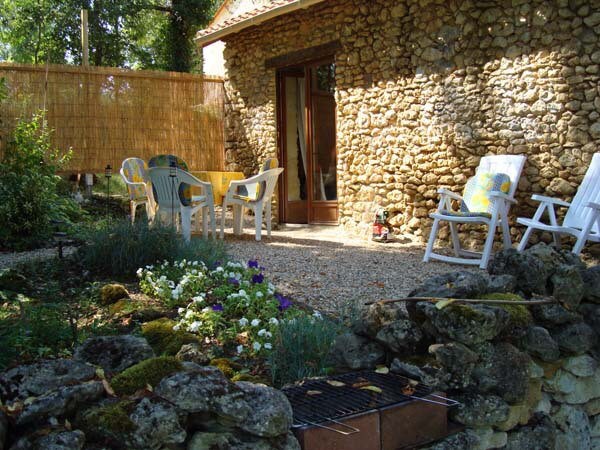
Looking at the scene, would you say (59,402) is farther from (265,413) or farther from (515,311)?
(515,311)

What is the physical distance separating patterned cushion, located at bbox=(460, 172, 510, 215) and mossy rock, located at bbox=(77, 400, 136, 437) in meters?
4.68

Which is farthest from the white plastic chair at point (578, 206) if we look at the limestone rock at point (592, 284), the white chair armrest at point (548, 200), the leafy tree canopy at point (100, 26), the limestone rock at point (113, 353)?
the leafy tree canopy at point (100, 26)

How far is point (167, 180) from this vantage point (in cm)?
629

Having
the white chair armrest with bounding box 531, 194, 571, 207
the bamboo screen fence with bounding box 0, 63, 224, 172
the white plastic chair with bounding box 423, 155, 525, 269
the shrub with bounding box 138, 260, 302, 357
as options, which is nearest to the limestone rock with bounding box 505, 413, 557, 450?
the shrub with bounding box 138, 260, 302, 357

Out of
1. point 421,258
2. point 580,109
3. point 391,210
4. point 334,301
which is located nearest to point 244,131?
point 391,210

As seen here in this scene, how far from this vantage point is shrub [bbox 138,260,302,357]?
286 cm

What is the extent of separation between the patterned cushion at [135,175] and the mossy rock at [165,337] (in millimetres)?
4006

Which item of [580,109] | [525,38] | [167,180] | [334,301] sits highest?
[525,38]

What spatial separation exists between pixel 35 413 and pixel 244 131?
27.4ft

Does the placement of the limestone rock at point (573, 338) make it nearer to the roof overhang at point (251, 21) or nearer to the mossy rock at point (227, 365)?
the mossy rock at point (227, 365)

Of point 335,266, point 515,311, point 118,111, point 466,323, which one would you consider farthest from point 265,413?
point 118,111

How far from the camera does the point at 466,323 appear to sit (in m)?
2.18

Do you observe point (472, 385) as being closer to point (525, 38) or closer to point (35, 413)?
point (35, 413)

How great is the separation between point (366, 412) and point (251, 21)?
291 inches
